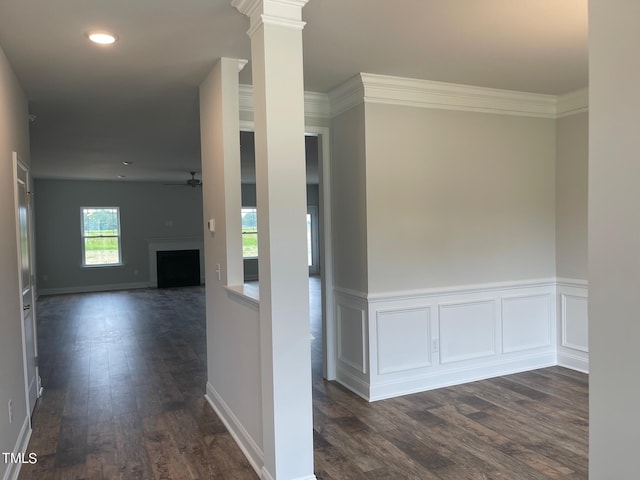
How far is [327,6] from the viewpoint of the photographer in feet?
7.93

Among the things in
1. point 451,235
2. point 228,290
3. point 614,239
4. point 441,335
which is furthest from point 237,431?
point 614,239

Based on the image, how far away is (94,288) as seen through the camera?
35.8 ft

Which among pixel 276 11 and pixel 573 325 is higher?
pixel 276 11

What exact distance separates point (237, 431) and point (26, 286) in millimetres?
2059

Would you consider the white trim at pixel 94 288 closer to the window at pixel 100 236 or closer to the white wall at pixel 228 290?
the window at pixel 100 236

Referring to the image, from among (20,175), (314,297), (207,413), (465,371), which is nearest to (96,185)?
(314,297)

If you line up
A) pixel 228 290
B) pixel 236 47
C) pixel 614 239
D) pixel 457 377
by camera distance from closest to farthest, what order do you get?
pixel 614 239
pixel 236 47
pixel 228 290
pixel 457 377

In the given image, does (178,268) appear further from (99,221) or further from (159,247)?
(99,221)

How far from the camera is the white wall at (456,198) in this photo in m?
3.83

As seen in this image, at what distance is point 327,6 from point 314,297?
6.99 metres

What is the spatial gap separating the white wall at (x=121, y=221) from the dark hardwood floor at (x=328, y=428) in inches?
241

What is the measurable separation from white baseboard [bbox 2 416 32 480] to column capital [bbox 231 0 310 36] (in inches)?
103

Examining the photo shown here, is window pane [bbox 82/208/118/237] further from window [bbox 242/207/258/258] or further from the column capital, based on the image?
the column capital

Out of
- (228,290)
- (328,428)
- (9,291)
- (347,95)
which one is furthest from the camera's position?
(347,95)
